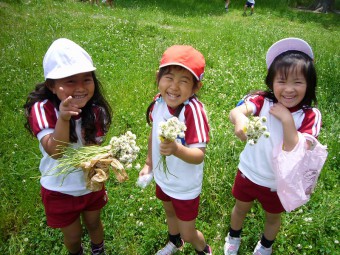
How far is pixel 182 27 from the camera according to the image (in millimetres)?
11406

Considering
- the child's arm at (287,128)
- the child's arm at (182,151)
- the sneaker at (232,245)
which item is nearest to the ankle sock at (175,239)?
the sneaker at (232,245)

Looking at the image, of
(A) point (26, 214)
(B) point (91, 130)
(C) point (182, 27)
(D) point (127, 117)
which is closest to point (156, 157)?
(B) point (91, 130)

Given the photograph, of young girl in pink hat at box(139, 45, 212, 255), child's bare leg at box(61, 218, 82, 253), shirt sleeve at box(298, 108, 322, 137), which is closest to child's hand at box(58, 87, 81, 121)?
young girl in pink hat at box(139, 45, 212, 255)

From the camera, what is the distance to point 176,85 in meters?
2.12

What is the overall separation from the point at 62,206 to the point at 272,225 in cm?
184

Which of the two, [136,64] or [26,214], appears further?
[136,64]

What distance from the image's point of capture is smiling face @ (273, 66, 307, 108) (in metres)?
2.14

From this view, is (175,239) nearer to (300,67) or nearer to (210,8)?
(300,67)

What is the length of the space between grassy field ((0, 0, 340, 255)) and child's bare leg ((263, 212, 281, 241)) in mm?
227

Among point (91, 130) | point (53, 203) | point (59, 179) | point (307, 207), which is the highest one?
point (91, 130)

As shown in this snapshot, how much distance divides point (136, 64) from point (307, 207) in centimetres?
464

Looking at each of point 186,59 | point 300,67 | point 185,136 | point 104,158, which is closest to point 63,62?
point 104,158

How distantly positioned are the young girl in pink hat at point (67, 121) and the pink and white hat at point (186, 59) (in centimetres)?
58

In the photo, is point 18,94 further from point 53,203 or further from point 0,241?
point 53,203
